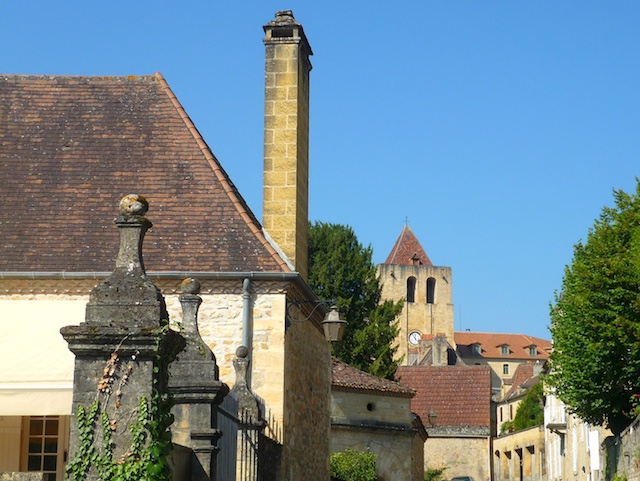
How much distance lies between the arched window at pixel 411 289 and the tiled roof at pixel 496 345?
18.8 m

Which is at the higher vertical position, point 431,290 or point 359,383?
point 431,290

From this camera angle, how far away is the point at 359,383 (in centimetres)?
2886

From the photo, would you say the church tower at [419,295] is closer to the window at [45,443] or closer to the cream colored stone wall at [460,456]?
the cream colored stone wall at [460,456]

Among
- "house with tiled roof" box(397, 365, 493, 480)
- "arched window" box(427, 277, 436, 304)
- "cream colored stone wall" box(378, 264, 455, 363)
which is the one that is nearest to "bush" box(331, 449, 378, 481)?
"house with tiled roof" box(397, 365, 493, 480)

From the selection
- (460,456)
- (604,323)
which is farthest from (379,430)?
(460,456)

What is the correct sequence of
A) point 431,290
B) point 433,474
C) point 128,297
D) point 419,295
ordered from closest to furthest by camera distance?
point 128,297 < point 433,474 < point 419,295 < point 431,290

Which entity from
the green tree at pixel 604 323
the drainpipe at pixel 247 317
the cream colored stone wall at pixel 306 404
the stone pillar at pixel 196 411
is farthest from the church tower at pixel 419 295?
the stone pillar at pixel 196 411

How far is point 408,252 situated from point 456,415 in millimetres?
56043

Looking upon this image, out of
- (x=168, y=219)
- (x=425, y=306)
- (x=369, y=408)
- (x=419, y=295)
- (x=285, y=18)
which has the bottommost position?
(x=369, y=408)

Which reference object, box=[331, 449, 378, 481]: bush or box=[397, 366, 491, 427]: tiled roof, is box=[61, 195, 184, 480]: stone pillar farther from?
box=[397, 366, 491, 427]: tiled roof

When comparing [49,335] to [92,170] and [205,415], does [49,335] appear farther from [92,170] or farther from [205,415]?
[92,170]

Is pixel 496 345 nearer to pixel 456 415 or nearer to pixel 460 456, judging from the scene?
pixel 456 415

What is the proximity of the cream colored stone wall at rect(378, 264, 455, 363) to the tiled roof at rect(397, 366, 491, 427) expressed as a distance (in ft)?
162

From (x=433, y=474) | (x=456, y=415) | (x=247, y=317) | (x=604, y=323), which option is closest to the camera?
(x=247, y=317)
